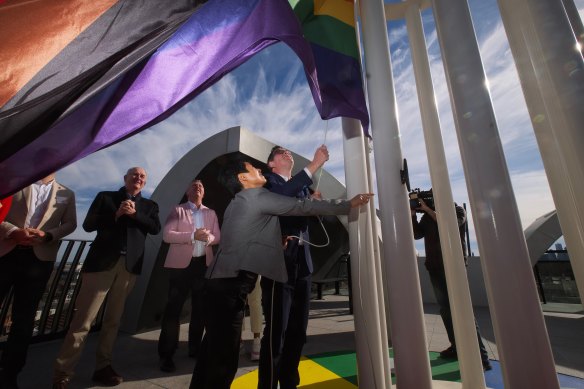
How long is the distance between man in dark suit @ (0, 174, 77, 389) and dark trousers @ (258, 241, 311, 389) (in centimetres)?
218

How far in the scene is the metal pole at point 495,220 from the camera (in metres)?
1.33

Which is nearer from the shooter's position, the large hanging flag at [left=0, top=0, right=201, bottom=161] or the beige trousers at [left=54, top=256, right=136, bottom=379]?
the large hanging flag at [left=0, top=0, right=201, bottom=161]

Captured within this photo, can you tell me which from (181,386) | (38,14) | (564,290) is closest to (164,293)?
(181,386)

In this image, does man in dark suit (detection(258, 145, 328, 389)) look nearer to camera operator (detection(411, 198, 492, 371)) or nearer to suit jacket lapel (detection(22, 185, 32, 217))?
camera operator (detection(411, 198, 492, 371))

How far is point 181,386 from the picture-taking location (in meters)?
2.88

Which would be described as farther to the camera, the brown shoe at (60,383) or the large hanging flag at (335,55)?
the brown shoe at (60,383)

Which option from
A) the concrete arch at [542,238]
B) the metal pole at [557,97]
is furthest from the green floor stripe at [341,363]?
the concrete arch at [542,238]

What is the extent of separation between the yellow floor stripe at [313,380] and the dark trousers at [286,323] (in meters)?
0.57

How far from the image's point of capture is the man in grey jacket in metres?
1.87

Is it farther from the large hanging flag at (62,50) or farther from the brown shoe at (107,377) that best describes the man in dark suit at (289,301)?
the brown shoe at (107,377)

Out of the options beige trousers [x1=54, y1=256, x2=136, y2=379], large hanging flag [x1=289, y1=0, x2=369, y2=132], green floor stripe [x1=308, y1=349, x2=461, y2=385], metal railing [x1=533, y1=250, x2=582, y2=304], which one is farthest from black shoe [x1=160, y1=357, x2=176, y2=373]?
metal railing [x1=533, y1=250, x2=582, y2=304]

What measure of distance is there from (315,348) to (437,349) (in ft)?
5.53

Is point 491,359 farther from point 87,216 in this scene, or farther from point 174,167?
point 174,167

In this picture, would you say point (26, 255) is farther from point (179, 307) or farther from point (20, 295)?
point (179, 307)
